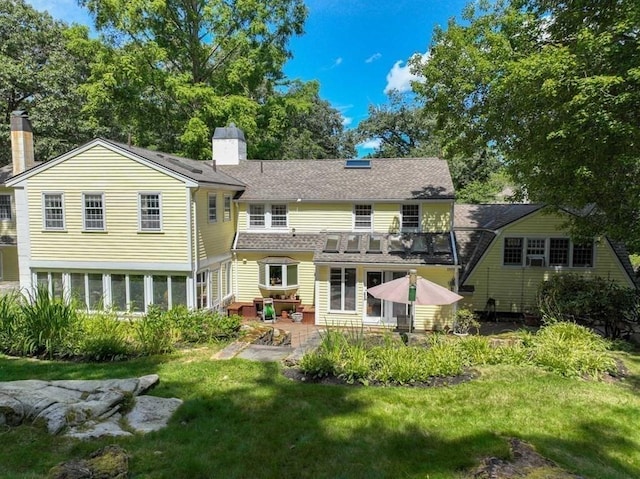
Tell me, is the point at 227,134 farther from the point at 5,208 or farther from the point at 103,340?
the point at 103,340

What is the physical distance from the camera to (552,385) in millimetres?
8117

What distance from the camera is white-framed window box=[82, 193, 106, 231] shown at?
1481 centimetres

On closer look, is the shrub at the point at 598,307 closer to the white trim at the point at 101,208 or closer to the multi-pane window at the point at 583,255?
the multi-pane window at the point at 583,255

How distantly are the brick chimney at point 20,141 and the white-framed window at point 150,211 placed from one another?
6614 millimetres

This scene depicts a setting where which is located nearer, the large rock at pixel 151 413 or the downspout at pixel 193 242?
the large rock at pixel 151 413

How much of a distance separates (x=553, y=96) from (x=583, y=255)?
8.99 meters

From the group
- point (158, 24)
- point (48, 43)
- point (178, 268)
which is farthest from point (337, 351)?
point (48, 43)

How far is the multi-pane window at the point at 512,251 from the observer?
17000mm

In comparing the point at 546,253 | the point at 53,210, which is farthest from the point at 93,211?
the point at 546,253

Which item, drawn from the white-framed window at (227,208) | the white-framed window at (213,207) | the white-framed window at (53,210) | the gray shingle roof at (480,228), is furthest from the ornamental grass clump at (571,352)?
the white-framed window at (53,210)

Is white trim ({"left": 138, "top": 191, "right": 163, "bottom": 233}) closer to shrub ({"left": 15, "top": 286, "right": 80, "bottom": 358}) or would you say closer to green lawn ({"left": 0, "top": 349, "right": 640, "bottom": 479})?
shrub ({"left": 15, "top": 286, "right": 80, "bottom": 358})

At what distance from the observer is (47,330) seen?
34.8 feet

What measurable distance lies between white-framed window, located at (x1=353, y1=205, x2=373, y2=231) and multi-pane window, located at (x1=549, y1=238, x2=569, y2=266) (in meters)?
7.40

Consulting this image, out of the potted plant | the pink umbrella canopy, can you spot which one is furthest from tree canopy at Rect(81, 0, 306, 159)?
the pink umbrella canopy
